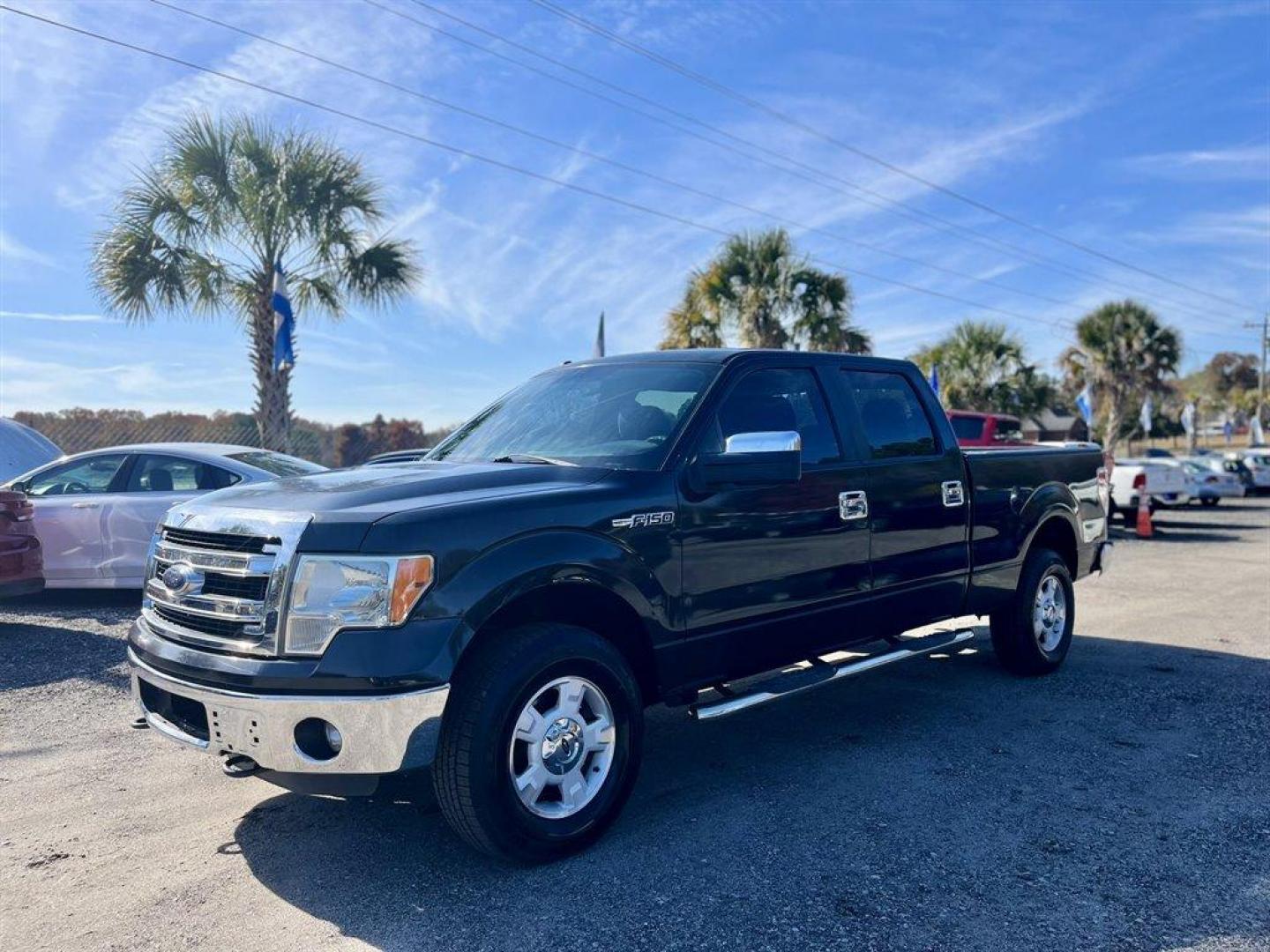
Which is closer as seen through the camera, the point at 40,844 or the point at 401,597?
the point at 401,597

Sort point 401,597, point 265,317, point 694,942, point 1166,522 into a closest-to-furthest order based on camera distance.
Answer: point 694,942 → point 401,597 → point 265,317 → point 1166,522

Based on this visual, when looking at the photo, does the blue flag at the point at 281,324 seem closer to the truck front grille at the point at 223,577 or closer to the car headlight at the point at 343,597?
the truck front grille at the point at 223,577

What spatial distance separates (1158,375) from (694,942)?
38.4 metres

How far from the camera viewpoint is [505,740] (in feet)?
11.5

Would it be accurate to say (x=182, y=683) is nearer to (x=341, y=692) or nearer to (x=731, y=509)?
(x=341, y=692)

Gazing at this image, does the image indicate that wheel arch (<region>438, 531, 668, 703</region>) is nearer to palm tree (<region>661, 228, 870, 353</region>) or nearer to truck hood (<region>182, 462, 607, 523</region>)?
truck hood (<region>182, 462, 607, 523</region>)

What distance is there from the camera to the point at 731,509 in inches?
172

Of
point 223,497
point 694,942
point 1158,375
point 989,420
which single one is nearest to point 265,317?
point 989,420

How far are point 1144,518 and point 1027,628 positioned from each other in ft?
42.3

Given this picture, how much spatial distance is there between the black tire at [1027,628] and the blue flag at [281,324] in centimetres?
1219

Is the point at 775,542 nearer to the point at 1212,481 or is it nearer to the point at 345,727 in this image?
the point at 345,727

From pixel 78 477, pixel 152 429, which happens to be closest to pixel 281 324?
pixel 152 429

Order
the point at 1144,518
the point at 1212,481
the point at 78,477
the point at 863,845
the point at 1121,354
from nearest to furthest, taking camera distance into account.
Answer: the point at 863,845
the point at 78,477
the point at 1144,518
the point at 1212,481
the point at 1121,354

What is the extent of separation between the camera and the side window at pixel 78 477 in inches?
364
